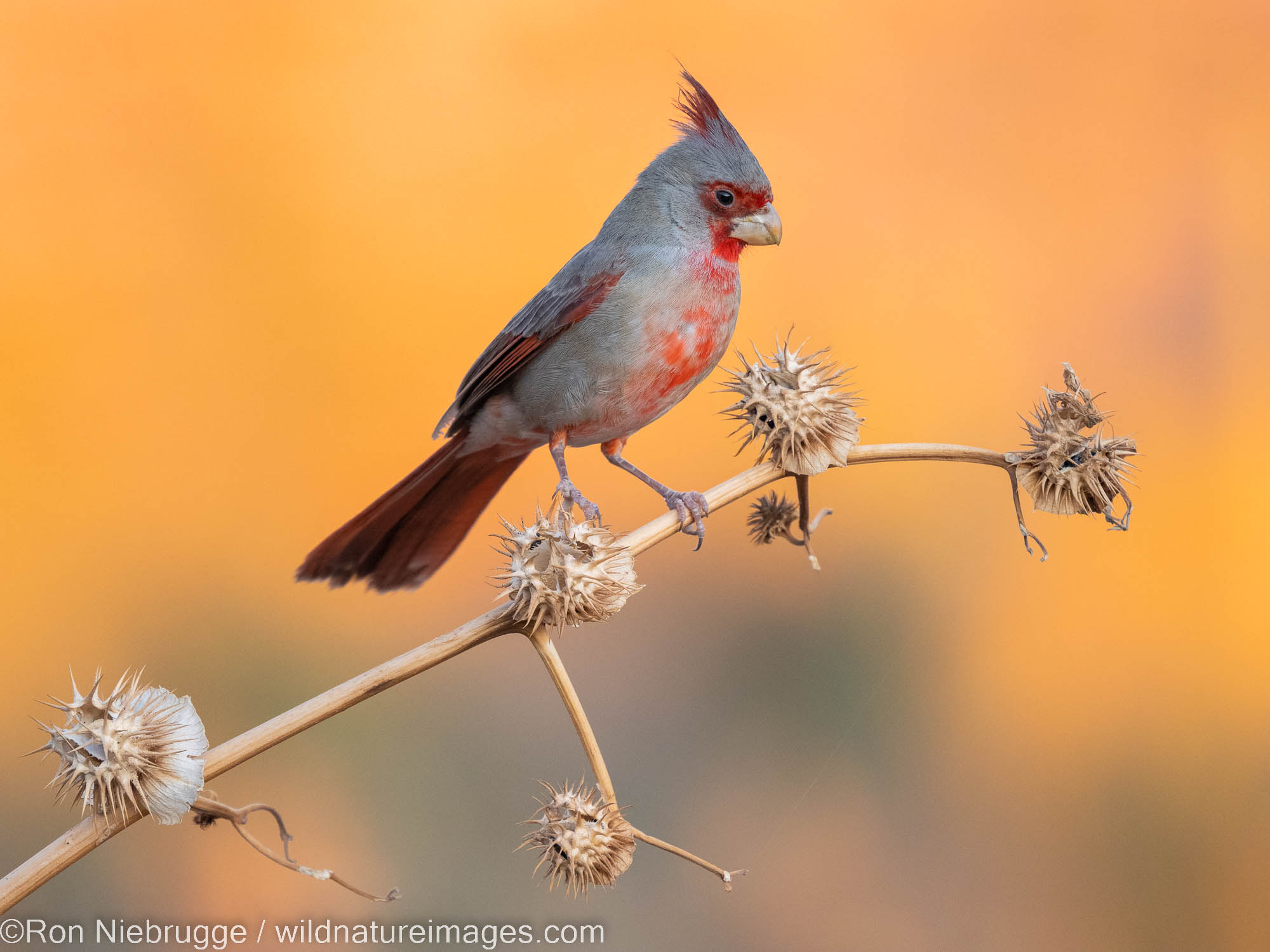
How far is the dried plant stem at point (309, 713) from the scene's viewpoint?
53.6 inches

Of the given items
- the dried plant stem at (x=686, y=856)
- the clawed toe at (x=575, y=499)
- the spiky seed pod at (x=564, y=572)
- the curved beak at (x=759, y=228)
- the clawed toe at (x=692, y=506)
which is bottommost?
the dried plant stem at (x=686, y=856)

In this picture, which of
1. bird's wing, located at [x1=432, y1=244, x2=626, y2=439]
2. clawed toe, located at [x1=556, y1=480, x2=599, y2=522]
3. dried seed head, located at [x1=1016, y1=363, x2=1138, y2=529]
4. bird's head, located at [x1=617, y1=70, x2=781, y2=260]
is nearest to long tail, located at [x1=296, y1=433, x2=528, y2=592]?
bird's wing, located at [x1=432, y1=244, x2=626, y2=439]

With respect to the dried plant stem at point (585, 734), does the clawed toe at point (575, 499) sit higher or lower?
higher

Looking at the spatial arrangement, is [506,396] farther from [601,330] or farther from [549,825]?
[549,825]

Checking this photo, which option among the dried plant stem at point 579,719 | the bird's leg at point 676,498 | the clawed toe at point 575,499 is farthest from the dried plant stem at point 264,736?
the clawed toe at point 575,499

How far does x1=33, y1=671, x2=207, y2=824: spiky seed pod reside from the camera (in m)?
1.47

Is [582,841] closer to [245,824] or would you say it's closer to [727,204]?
[245,824]

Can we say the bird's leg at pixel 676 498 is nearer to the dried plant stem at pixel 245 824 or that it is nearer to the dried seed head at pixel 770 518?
the dried seed head at pixel 770 518

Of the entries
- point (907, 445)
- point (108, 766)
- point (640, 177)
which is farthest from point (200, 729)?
point (640, 177)

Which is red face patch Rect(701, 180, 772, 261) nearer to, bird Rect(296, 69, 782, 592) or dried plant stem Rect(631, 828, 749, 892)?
bird Rect(296, 69, 782, 592)

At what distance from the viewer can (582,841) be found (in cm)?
158

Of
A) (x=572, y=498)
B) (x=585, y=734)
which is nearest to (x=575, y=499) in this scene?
(x=572, y=498)

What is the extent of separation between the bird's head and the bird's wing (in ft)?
0.66

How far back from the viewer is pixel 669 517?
69.9 inches
